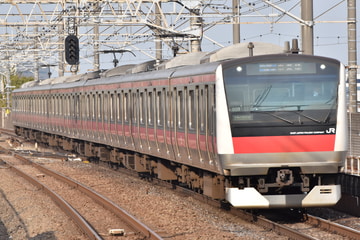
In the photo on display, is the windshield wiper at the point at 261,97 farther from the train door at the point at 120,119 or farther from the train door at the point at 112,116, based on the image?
the train door at the point at 112,116

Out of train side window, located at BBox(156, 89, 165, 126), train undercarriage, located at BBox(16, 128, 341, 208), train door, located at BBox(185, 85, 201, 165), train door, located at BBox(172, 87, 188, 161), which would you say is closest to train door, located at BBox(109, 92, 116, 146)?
train side window, located at BBox(156, 89, 165, 126)

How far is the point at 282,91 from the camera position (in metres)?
12.8

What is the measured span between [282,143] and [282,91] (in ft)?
2.59

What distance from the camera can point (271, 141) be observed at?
1274 centimetres

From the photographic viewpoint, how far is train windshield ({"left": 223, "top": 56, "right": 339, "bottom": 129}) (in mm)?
12773

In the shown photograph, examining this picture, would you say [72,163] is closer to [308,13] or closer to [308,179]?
[308,13]

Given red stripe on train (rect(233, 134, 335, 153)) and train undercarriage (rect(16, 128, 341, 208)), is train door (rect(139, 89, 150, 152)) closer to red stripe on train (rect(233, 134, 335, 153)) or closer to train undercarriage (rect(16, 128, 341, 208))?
train undercarriage (rect(16, 128, 341, 208))

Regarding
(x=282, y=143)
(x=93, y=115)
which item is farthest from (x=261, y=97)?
(x=93, y=115)

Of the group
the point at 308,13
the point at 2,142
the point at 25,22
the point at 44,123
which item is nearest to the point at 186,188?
the point at 308,13

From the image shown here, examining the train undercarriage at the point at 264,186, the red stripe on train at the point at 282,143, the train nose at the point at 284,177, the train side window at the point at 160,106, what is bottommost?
the train undercarriage at the point at 264,186

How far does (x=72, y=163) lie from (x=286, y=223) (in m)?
15.4

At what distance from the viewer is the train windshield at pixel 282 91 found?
1277 centimetres

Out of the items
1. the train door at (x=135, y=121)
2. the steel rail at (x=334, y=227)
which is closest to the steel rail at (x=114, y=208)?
the train door at (x=135, y=121)

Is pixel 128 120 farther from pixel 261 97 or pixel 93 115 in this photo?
pixel 261 97
